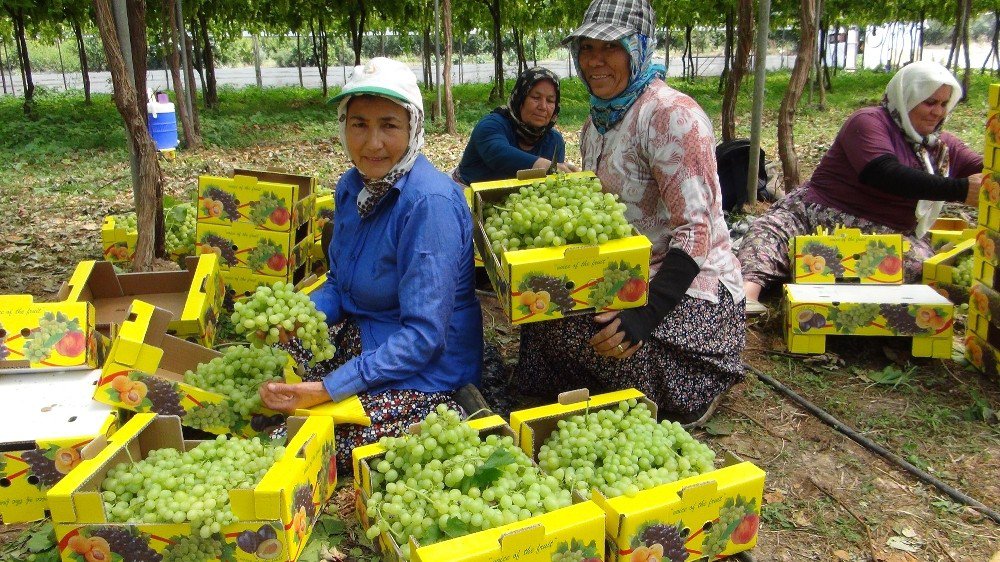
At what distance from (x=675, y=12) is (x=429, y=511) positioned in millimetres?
20880

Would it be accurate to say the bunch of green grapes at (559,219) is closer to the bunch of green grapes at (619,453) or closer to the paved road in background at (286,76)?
the bunch of green grapes at (619,453)

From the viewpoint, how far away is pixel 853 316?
12.9 feet

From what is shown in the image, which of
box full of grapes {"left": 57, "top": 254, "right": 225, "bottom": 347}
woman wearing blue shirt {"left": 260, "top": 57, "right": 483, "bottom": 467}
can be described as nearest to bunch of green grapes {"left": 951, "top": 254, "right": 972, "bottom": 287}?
woman wearing blue shirt {"left": 260, "top": 57, "right": 483, "bottom": 467}

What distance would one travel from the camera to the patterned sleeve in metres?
2.85

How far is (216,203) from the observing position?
14.2 ft

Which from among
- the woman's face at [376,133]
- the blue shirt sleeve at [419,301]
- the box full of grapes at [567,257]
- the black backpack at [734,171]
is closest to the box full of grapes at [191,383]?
the blue shirt sleeve at [419,301]

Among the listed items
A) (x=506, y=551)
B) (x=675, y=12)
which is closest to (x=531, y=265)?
(x=506, y=551)

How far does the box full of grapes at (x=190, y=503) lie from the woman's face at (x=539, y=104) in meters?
3.29

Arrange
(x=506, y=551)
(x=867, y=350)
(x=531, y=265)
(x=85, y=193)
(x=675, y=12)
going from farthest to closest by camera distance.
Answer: (x=675, y=12), (x=85, y=193), (x=867, y=350), (x=531, y=265), (x=506, y=551)

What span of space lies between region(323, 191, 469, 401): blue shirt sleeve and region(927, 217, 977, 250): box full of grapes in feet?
11.9

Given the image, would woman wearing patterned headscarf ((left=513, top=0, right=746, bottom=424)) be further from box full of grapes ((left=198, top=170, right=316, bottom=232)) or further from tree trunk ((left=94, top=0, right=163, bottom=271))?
tree trunk ((left=94, top=0, right=163, bottom=271))

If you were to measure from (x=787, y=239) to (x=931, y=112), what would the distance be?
1.07 metres

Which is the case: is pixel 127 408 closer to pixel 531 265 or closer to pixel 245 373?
pixel 245 373

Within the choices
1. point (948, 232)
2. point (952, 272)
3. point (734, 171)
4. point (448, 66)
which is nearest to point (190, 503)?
point (952, 272)
